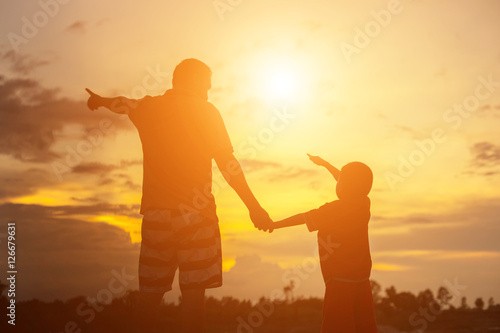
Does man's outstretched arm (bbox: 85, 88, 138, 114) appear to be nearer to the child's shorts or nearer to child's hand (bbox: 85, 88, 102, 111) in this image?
child's hand (bbox: 85, 88, 102, 111)

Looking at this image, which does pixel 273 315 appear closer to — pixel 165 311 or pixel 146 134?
pixel 165 311

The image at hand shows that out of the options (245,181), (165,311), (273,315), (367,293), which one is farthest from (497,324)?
(245,181)

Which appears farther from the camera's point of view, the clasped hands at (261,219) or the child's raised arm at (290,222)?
the child's raised arm at (290,222)

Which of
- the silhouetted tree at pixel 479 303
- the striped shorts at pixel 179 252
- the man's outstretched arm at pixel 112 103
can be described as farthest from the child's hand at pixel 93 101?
the silhouetted tree at pixel 479 303

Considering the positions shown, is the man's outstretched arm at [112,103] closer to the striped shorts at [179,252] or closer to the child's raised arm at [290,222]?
the striped shorts at [179,252]

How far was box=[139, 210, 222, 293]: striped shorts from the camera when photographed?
417 cm

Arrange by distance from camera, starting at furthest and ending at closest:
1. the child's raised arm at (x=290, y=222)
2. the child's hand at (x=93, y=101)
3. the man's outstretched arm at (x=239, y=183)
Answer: the child's raised arm at (x=290, y=222)
the child's hand at (x=93, y=101)
the man's outstretched arm at (x=239, y=183)

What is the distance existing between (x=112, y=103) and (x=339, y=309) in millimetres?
3095

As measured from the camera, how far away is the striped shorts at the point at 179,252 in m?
4.17

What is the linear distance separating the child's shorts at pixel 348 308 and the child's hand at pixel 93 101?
9.92 feet

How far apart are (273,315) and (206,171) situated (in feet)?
32.7

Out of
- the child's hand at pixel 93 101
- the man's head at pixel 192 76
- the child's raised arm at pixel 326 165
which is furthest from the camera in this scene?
the child's raised arm at pixel 326 165

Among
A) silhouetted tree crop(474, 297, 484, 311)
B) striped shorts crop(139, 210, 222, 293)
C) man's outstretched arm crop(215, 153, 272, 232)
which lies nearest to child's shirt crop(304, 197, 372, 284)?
man's outstretched arm crop(215, 153, 272, 232)

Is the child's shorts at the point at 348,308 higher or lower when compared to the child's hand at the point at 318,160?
lower
